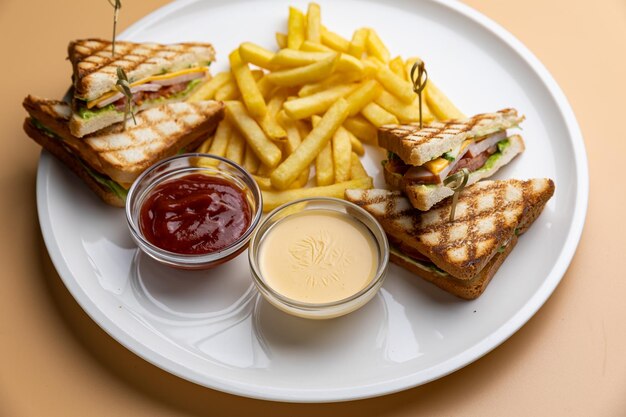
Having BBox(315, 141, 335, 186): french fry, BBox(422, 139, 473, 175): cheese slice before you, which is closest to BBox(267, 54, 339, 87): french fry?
BBox(315, 141, 335, 186): french fry

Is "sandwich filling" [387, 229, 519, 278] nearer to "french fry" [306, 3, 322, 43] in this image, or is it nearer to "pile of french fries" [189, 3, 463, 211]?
"pile of french fries" [189, 3, 463, 211]

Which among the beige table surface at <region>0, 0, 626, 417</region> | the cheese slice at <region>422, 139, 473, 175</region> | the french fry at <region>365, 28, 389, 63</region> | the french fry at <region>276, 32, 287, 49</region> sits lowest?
the beige table surface at <region>0, 0, 626, 417</region>

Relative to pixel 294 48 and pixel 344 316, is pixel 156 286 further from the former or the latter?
pixel 294 48

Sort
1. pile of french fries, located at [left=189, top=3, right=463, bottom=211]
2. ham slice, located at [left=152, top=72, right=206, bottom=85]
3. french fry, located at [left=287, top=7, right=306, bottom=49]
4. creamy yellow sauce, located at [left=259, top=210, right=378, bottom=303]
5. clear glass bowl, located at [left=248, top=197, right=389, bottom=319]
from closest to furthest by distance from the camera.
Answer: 1. clear glass bowl, located at [left=248, top=197, right=389, bottom=319]
2. creamy yellow sauce, located at [left=259, top=210, right=378, bottom=303]
3. pile of french fries, located at [left=189, top=3, right=463, bottom=211]
4. ham slice, located at [left=152, top=72, right=206, bottom=85]
5. french fry, located at [left=287, top=7, right=306, bottom=49]

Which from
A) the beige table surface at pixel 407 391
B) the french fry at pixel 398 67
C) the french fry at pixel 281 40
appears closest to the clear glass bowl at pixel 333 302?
the beige table surface at pixel 407 391

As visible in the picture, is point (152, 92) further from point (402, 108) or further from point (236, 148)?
point (402, 108)

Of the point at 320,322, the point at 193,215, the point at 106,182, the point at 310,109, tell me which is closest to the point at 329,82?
the point at 310,109

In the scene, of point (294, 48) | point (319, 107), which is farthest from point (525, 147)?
point (294, 48)
